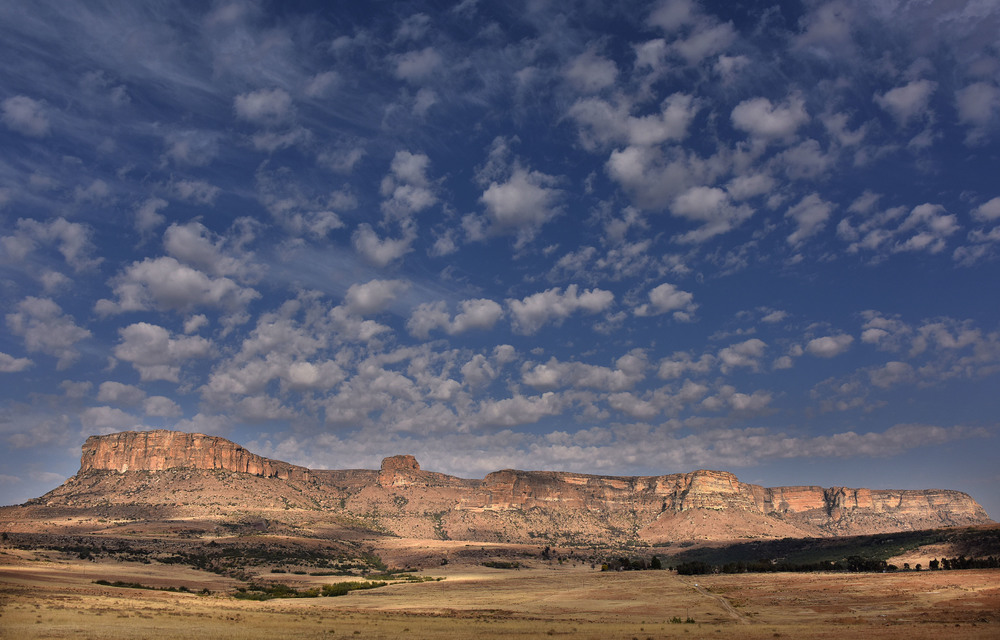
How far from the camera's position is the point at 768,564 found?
103250mm

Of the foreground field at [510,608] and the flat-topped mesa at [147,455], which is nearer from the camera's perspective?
the foreground field at [510,608]

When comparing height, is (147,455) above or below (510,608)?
above

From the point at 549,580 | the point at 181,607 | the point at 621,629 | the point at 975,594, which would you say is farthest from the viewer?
the point at 549,580

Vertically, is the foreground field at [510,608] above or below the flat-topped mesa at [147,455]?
below

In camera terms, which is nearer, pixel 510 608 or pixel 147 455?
pixel 510 608

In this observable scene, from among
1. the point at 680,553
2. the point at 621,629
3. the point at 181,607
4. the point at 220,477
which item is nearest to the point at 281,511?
the point at 220,477

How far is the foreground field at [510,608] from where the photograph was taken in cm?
3916

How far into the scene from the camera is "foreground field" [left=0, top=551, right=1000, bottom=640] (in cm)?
3916

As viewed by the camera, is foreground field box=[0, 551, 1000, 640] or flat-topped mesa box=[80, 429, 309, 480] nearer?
foreground field box=[0, 551, 1000, 640]

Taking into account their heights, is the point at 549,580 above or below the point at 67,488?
below

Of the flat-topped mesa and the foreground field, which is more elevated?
the flat-topped mesa

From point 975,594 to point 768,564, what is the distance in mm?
47792

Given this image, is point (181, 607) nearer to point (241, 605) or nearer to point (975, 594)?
point (241, 605)

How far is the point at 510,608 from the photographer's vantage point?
191 feet
